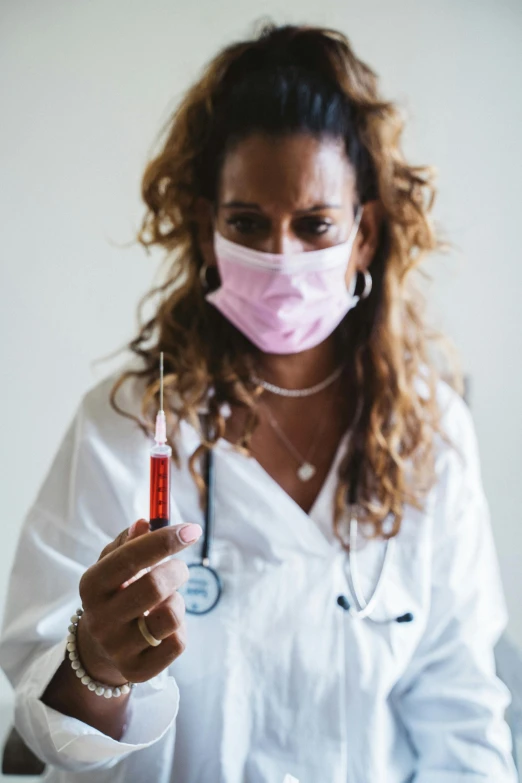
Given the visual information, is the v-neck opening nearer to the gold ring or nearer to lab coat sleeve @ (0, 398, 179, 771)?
lab coat sleeve @ (0, 398, 179, 771)

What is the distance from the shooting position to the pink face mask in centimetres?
104

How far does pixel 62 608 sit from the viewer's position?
1.01 m

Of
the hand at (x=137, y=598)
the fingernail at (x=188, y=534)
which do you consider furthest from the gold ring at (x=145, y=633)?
the fingernail at (x=188, y=534)

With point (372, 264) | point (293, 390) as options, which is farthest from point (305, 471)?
point (372, 264)

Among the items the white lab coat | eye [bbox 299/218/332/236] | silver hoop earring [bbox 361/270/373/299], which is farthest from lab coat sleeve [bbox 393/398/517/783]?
eye [bbox 299/218/332/236]

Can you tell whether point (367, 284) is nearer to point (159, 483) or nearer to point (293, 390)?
point (293, 390)

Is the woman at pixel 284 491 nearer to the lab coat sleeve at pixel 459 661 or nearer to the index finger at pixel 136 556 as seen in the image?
the lab coat sleeve at pixel 459 661

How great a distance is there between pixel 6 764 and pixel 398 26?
146 centimetres

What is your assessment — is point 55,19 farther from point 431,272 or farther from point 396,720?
point 396,720

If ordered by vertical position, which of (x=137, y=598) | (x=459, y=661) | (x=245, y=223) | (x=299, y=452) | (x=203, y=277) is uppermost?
(x=245, y=223)

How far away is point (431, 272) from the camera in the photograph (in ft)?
5.02

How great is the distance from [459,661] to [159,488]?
63 cm

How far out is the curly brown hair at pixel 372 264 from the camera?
43.0 inches

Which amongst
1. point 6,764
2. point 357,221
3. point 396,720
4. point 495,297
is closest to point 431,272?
point 495,297
